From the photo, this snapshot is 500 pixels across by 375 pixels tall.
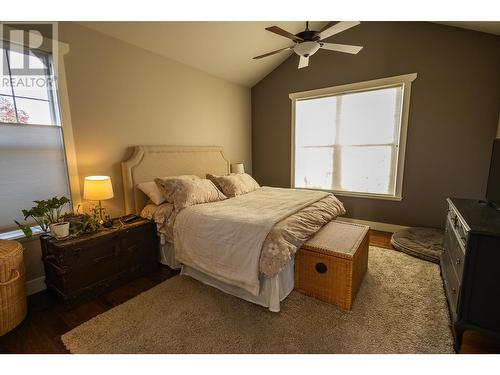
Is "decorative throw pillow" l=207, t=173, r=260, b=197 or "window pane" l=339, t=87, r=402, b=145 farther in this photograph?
"window pane" l=339, t=87, r=402, b=145

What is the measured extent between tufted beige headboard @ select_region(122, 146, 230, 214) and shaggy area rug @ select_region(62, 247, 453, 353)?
1.13m

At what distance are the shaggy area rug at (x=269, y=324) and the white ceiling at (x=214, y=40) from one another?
2759mm

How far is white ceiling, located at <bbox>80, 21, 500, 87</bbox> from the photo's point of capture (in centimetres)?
258

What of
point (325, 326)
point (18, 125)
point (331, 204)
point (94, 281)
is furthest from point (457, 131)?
point (18, 125)

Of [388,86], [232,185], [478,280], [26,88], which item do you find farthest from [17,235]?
[388,86]

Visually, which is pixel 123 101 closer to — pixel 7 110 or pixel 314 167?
pixel 7 110

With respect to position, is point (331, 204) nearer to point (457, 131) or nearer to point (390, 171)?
point (390, 171)

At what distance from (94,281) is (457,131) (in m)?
4.51

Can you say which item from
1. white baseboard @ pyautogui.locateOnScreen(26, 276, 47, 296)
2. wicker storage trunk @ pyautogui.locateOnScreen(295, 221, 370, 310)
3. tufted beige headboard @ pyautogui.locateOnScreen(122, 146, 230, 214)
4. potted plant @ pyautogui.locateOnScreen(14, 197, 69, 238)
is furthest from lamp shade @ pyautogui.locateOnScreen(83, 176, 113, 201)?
wicker storage trunk @ pyautogui.locateOnScreen(295, 221, 370, 310)

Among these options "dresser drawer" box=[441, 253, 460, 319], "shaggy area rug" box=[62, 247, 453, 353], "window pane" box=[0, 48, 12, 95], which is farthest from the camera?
"window pane" box=[0, 48, 12, 95]

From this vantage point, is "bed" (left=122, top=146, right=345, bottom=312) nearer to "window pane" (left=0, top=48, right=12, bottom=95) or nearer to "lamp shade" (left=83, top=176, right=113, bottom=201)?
"lamp shade" (left=83, top=176, right=113, bottom=201)

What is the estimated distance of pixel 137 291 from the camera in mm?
2193

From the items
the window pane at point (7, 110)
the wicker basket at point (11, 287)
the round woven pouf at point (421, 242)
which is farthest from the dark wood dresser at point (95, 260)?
the round woven pouf at point (421, 242)

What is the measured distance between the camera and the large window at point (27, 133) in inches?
77.0
